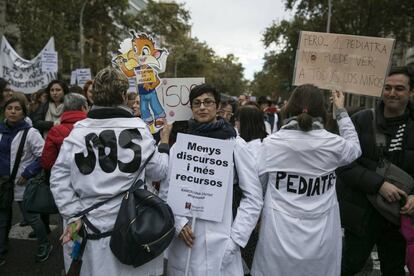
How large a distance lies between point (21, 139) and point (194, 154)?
109 inches

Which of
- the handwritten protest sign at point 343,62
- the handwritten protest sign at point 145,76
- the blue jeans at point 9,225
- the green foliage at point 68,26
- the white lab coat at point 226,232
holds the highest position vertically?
the green foliage at point 68,26

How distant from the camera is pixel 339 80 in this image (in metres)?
4.21

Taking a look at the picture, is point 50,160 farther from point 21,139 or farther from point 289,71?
point 289,71

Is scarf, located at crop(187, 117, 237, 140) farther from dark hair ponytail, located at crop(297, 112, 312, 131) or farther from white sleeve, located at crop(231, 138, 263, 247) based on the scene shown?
dark hair ponytail, located at crop(297, 112, 312, 131)

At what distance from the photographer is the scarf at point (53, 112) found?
6109 millimetres

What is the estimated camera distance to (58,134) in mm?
4492

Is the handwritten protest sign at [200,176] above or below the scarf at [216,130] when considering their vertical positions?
below

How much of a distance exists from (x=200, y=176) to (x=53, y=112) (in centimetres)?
389

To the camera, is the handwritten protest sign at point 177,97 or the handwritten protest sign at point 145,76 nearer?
the handwritten protest sign at point 177,97

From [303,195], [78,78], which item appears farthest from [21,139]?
[78,78]

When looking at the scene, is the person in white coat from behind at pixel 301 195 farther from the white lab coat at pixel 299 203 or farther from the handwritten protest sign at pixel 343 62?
the handwritten protest sign at pixel 343 62

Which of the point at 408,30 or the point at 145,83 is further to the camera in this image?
the point at 408,30

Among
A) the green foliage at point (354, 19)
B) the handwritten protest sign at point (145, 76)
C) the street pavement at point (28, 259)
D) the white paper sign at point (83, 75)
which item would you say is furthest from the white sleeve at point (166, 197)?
the green foliage at point (354, 19)

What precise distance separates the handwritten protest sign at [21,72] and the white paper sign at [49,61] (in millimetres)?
117
